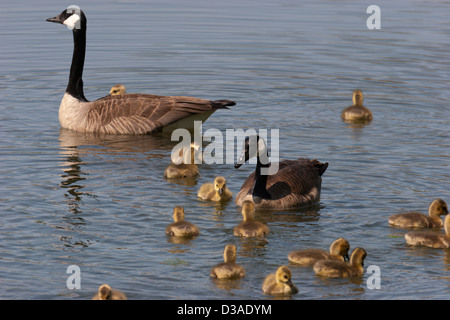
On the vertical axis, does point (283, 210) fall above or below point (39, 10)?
below

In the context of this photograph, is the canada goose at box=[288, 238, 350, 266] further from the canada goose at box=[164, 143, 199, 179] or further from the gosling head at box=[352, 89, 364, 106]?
the gosling head at box=[352, 89, 364, 106]

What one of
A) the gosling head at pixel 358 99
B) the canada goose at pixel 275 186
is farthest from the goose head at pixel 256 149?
the gosling head at pixel 358 99

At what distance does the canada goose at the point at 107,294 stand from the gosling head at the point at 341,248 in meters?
2.90

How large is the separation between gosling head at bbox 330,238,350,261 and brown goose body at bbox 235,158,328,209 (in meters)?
2.38

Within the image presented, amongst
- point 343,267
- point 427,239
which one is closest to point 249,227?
point 343,267

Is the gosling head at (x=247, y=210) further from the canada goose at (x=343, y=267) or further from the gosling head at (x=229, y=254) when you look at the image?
the canada goose at (x=343, y=267)

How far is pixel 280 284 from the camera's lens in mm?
9906

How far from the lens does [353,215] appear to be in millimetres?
12836

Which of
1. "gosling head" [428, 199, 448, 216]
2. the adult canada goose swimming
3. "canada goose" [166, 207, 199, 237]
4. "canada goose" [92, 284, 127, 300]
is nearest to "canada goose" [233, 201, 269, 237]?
"canada goose" [166, 207, 199, 237]

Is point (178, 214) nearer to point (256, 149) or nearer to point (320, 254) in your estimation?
point (256, 149)

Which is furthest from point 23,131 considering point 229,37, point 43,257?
point 229,37

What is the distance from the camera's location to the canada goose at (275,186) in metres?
13.3

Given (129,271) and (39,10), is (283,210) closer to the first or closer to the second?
(129,271)
